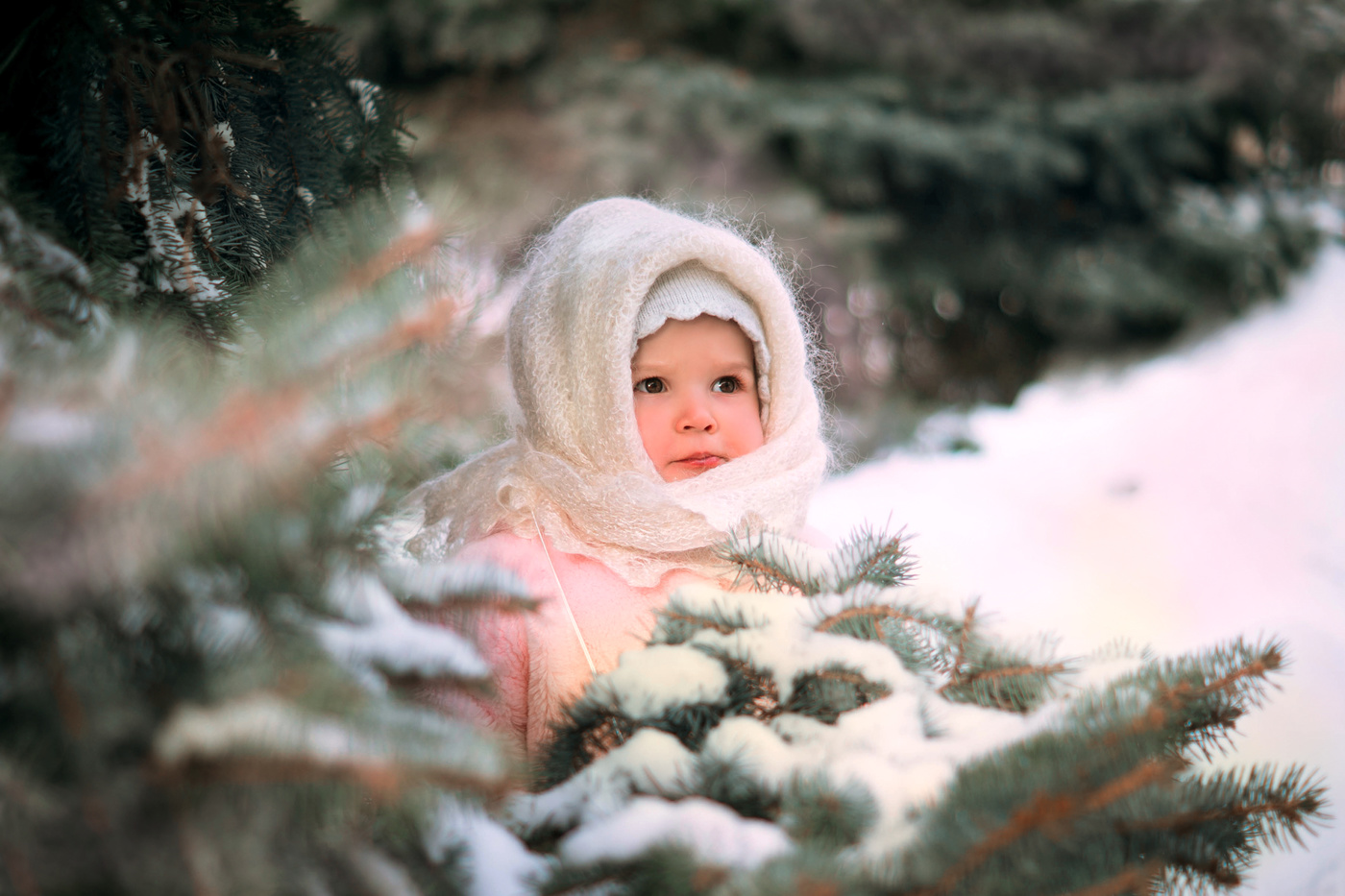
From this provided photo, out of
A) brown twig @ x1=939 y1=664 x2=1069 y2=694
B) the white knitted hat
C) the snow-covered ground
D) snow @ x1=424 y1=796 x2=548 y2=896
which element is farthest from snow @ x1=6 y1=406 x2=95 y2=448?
the snow-covered ground

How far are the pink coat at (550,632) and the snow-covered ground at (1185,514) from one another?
1.84 feet

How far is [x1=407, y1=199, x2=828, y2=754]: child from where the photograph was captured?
1401 millimetres

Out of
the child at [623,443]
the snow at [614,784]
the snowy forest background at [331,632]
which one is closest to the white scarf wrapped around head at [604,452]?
the child at [623,443]

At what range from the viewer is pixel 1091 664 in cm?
83

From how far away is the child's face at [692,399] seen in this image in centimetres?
159

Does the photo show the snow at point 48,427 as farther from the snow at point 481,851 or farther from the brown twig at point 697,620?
the brown twig at point 697,620

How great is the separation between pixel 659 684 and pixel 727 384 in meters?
0.96

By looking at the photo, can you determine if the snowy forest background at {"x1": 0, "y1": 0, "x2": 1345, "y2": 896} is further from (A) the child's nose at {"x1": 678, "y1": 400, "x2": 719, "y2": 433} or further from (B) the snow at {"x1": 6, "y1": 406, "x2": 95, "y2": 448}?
(A) the child's nose at {"x1": 678, "y1": 400, "x2": 719, "y2": 433}

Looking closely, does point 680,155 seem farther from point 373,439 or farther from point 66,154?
point 373,439

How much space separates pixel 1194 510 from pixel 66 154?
3.33 m

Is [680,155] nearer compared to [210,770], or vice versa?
[210,770]

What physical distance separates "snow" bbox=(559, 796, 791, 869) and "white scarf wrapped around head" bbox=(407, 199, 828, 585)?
→ 30.0 inches

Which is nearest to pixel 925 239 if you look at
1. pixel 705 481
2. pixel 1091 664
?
pixel 705 481

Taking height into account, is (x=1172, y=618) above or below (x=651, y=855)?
above
